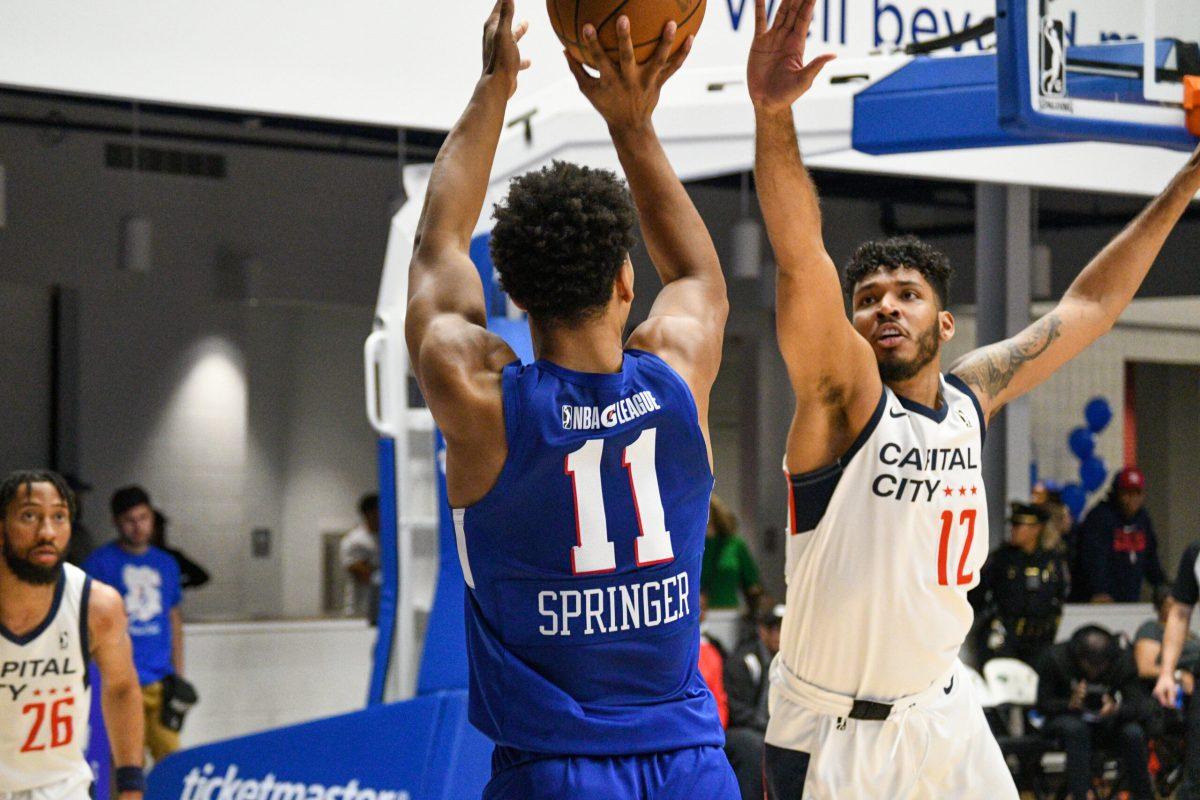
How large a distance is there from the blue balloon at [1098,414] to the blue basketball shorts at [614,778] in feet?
46.6

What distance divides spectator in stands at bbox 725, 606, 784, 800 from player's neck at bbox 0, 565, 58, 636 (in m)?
3.99

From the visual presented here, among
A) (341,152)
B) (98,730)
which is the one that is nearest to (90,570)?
(98,730)

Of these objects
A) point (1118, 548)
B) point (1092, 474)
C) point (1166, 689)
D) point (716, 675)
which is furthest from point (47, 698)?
point (1092, 474)

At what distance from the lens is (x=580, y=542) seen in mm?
2650

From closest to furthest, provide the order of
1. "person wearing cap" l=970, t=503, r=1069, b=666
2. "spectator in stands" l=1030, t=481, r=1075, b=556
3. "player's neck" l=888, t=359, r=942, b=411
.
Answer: "player's neck" l=888, t=359, r=942, b=411 < "person wearing cap" l=970, t=503, r=1069, b=666 < "spectator in stands" l=1030, t=481, r=1075, b=556

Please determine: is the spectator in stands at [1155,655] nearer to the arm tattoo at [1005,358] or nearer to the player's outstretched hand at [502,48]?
the arm tattoo at [1005,358]

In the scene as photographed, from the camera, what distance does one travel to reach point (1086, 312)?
171 inches

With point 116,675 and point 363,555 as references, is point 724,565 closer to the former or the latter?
point 363,555

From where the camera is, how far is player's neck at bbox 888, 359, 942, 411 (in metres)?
3.93

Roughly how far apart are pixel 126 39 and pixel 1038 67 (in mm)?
4014

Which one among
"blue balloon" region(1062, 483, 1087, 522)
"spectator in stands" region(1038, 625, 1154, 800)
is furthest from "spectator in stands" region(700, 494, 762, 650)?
"blue balloon" region(1062, 483, 1087, 522)

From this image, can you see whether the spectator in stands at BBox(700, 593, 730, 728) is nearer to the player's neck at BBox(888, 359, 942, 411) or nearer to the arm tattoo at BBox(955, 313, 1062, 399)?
the arm tattoo at BBox(955, 313, 1062, 399)

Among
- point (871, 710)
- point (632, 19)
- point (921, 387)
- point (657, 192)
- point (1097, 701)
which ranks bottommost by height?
point (1097, 701)

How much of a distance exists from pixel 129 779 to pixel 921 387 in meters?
2.93
